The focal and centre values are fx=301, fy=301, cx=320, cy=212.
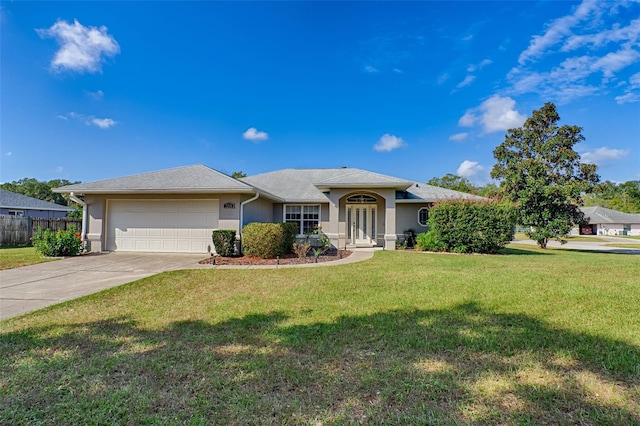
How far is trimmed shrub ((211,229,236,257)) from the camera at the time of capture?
12086 millimetres

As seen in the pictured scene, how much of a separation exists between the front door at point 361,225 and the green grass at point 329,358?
10.3m

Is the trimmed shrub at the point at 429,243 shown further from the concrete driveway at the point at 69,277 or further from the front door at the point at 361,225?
the concrete driveway at the point at 69,277

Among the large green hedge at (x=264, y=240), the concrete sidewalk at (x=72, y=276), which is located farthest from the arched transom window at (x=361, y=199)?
the concrete sidewalk at (x=72, y=276)

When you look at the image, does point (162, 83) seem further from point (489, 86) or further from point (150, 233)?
point (489, 86)

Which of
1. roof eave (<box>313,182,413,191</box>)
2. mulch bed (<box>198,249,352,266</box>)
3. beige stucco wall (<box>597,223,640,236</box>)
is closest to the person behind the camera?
mulch bed (<box>198,249,352,266</box>)

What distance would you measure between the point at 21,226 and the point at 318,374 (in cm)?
2242

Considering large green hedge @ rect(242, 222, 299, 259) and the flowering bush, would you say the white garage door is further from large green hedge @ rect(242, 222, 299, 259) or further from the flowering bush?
large green hedge @ rect(242, 222, 299, 259)

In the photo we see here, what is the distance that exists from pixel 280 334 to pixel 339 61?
16.1 meters

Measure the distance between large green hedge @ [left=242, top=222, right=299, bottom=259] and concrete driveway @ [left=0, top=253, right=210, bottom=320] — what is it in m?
2.05

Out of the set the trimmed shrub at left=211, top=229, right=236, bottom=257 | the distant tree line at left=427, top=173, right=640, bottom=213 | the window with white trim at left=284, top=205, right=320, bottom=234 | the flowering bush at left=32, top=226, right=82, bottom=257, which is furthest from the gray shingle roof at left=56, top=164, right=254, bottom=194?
the distant tree line at left=427, top=173, right=640, bottom=213

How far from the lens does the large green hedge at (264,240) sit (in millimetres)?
11430

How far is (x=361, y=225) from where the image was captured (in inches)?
663

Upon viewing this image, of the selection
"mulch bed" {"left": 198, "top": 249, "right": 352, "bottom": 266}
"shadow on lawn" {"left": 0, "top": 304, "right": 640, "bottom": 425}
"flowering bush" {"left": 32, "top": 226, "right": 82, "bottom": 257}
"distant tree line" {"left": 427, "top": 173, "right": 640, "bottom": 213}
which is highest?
"distant tree line" {"left": 427, "top": 173, "right": 640, "bottom": 213}

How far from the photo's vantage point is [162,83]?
15.1m
